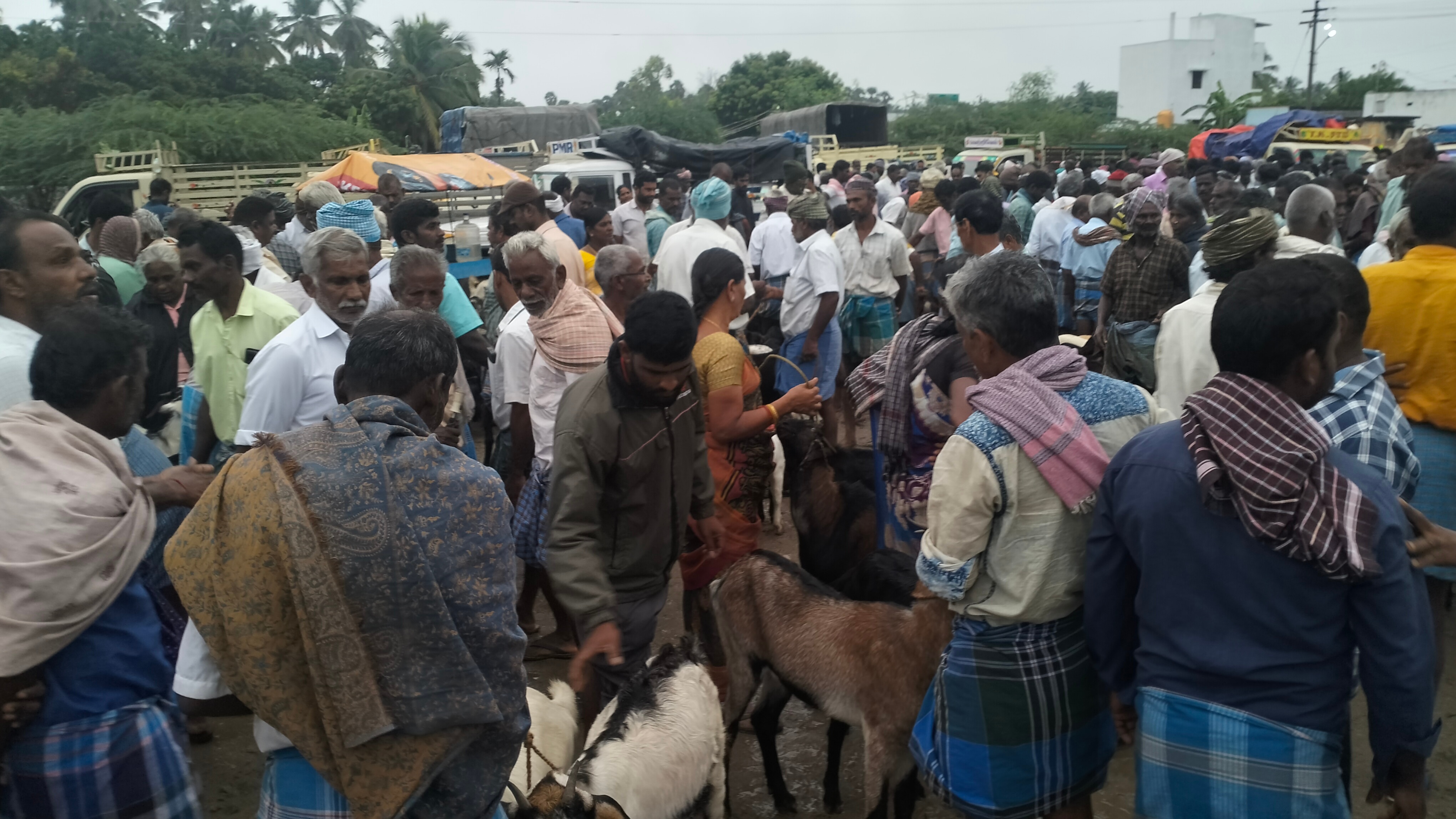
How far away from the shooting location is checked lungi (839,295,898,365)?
7.69m

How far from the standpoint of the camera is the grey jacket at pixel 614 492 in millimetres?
3145

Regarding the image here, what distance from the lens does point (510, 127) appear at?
2948 centimetres

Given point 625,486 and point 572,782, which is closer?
point 572,782

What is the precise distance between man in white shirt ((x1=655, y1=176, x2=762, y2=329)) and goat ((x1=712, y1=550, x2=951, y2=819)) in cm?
346

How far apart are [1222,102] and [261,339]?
4646 centimetres

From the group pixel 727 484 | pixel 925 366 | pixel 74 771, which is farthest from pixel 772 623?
pixel 74 771

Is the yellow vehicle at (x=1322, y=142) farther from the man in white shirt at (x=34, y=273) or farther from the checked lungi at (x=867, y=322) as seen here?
the man in white shirt at (x=34, y=273)

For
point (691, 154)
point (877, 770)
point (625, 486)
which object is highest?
point (691, 154)

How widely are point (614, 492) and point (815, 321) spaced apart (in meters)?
3.69

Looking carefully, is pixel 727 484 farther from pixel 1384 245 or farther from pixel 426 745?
pixel 1384 245

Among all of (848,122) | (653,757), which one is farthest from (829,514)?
(848,122)

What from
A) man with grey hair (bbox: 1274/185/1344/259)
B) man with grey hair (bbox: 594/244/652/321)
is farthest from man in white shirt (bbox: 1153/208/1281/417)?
man with grey hair (bbox: 594/244/652/321)

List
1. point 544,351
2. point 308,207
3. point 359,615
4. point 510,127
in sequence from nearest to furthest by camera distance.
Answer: point 359,615
point 544,351
point 308,207
point 510,127

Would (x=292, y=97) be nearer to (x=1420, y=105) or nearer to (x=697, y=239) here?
(x=697, y=239)
